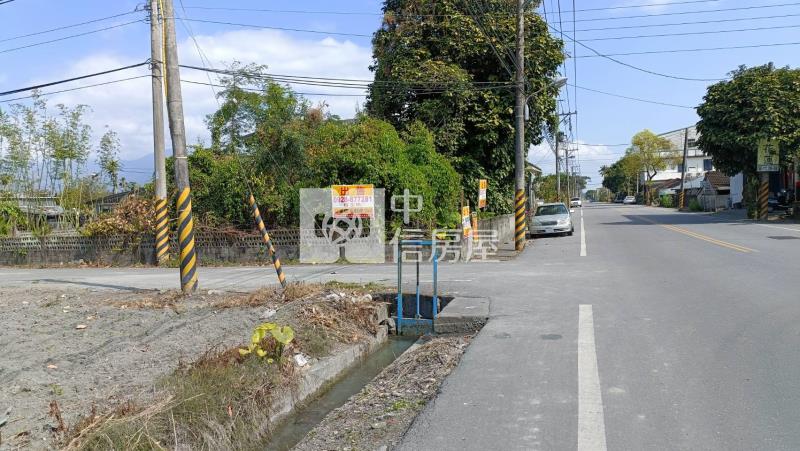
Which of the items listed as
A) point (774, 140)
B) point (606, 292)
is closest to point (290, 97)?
point (606, 292)

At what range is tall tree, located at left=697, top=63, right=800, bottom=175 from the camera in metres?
30.9

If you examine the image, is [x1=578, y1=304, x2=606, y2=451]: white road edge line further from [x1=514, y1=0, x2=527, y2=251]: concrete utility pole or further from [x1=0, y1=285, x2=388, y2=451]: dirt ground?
[x1=514, y1=0, x2=527, y2=251]: concrete utility pole

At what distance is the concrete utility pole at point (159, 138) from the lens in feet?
52.9

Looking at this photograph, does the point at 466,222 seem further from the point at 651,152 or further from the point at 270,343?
the point at 651,152

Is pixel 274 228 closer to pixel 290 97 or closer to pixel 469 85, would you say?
pixel 290 97

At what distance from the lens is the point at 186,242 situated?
11.8 metres

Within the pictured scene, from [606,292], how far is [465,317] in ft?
9.88

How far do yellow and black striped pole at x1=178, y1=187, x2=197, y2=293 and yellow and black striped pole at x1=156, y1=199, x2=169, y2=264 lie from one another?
Answer: 7197 millimetres

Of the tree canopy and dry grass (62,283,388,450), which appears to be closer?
dry grass (62,283,388,450)

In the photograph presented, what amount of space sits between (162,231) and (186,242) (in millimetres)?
8030

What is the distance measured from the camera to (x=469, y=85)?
928 inches

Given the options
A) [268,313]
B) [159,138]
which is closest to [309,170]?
[159,138]

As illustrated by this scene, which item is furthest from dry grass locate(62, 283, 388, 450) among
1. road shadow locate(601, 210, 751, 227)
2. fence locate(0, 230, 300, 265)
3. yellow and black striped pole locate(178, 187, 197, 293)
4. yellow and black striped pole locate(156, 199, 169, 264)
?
road shadow locate(601, 210, 751, 227)

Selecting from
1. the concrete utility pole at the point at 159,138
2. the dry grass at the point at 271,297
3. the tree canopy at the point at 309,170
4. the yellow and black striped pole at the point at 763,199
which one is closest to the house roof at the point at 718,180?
the yellow and black striped pole at the point at 763,199
